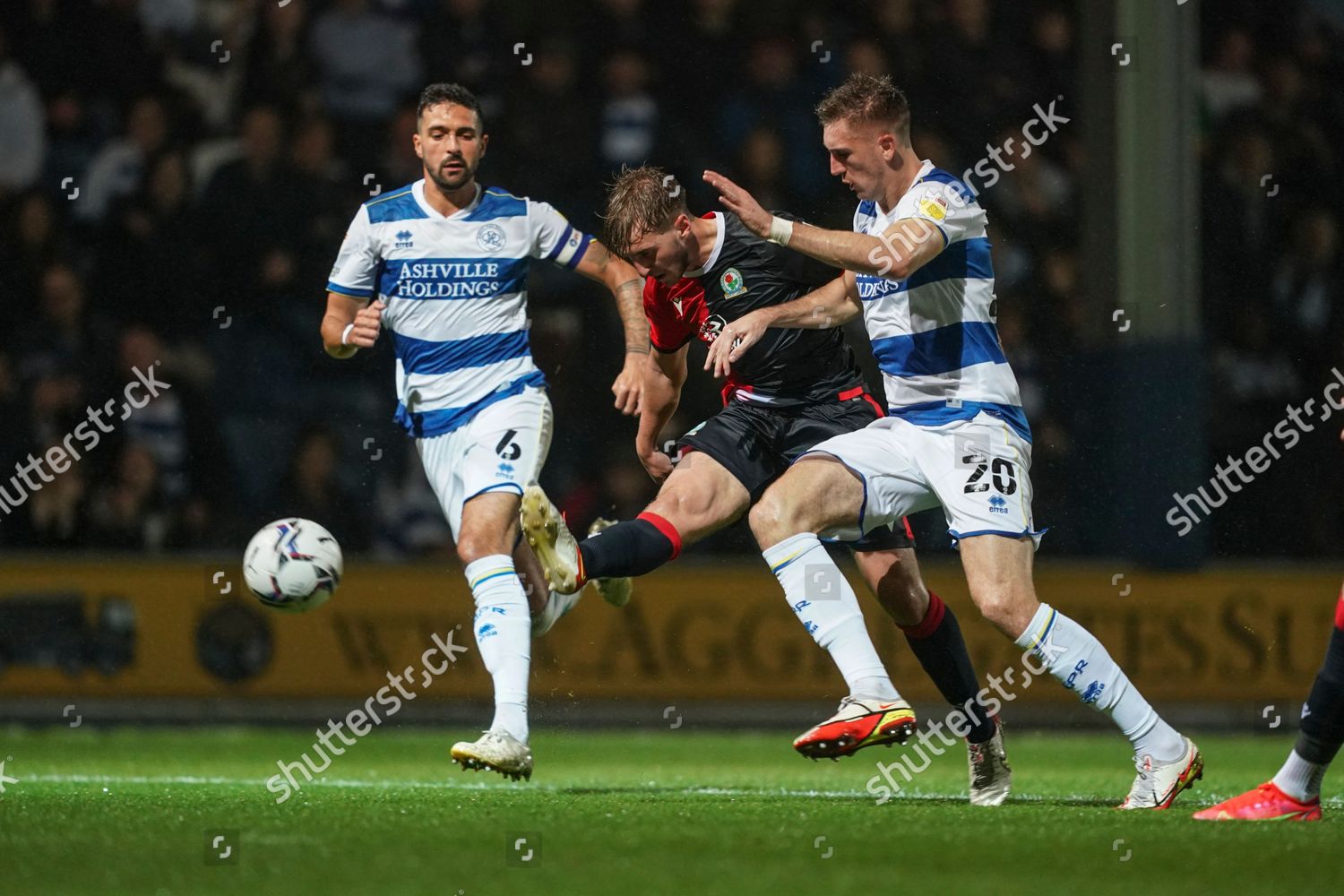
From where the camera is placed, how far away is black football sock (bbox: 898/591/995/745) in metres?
5.99

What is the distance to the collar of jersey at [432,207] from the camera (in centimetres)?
651

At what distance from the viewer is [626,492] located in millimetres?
9562

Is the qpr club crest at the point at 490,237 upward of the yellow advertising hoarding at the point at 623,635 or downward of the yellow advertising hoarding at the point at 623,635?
upward

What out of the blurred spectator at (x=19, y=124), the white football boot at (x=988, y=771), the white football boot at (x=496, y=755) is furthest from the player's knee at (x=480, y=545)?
the blurred spectator at (x=19, y=124)

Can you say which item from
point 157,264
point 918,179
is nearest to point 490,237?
point 918,179

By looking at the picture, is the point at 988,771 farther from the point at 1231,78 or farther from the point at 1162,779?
the point at 1231,78

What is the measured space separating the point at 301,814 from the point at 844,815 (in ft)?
4.79

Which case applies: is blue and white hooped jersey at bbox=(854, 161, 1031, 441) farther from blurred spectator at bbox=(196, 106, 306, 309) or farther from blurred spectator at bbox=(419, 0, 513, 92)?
blurred spectator at bbox=(419, 0, 513, 92)

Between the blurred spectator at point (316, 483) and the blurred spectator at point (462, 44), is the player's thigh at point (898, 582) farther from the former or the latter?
the blurred spectator at point (462, 44)

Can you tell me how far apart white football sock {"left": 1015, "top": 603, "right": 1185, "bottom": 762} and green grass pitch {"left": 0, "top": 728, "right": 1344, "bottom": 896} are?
270 millimetres

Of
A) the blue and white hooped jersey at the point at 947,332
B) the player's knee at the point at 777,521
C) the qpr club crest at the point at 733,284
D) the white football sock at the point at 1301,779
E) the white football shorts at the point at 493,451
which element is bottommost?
the white football sock at the point at 1301,779
